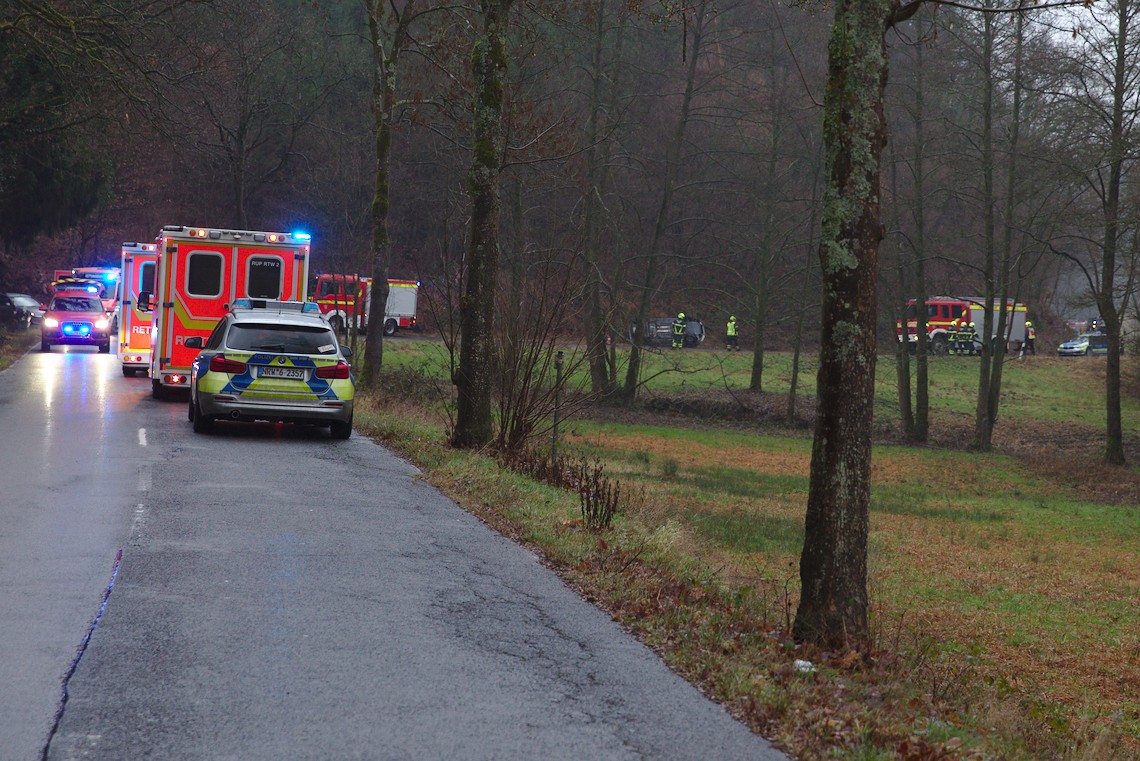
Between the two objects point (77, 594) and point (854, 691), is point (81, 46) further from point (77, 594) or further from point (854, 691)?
point (854, 691)

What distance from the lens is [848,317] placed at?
25.4 ft

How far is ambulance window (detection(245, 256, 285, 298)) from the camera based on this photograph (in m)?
22.7

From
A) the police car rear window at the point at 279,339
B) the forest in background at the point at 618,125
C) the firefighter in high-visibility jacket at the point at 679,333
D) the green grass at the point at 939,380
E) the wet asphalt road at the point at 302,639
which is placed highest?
the forest in background at the point at 618,125

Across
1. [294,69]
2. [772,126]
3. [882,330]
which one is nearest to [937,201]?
[882,330]

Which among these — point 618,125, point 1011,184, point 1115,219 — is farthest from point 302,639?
point 1011,184

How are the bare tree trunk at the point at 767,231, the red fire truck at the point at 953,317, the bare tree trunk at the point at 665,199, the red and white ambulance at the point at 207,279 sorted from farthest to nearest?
the red fire truck at the point at 953,317 → the bare tree trunk at the point at 767,231 → the bare tree trunk at the point at 665,199 → the red and white ambulance at the point at 207,279

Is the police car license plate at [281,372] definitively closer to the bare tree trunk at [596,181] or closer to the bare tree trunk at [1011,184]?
the bare tree trunk at [596,181]

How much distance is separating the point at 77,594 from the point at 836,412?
15.4 feet

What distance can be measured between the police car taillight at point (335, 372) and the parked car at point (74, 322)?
97.2ft

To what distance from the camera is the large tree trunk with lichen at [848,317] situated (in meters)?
7.73

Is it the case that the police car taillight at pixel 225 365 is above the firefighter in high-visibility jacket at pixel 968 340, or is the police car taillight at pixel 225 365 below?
below

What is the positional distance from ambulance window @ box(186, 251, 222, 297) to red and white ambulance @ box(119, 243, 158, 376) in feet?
24.1

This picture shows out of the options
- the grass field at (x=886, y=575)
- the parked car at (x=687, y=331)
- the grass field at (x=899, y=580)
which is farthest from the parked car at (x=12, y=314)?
A: the grass field at (x=899, y=580)

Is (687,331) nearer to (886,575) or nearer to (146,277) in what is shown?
(146,277)
